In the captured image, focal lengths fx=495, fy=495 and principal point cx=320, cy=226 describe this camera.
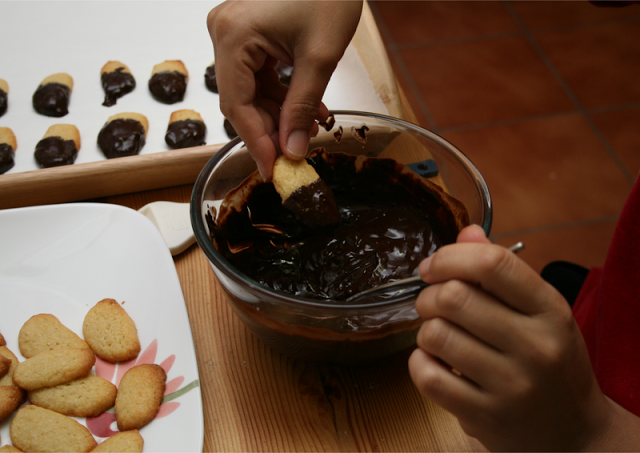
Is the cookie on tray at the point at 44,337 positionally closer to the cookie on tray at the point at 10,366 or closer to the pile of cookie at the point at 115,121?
the cookie on tray at the point at 10,366

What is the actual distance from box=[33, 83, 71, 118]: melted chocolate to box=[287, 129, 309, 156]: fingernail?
0.94 meters

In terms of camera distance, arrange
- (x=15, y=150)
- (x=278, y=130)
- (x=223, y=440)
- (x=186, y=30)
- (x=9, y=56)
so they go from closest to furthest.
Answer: (x=223, y=440) → (x=278, y=130) → (x=15, y=150) → (x=9, y=56) → (x=186, y=30)

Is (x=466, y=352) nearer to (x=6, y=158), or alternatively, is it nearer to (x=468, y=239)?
(x=468, y=239)

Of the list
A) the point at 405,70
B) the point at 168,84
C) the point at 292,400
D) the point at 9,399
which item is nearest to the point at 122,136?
the point at 168,84

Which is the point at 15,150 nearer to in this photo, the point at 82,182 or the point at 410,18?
the point at 82,182

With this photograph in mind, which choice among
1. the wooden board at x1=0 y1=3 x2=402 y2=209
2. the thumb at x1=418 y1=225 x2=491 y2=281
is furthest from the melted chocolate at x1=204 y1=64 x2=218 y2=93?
the thumb at x1=418 y1=225 x2=491 y2=281

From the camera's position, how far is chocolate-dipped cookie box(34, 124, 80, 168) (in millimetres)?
1249

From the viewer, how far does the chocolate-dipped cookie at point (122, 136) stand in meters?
1.29

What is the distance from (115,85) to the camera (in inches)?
58.2

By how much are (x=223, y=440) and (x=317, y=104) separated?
20.6 inches

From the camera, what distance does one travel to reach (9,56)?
157 centimetres

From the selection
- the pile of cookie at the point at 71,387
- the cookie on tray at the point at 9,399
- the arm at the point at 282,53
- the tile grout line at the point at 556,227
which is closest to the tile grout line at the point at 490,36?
the tile grout line at the point at 556,227

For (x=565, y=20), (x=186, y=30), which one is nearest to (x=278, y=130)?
(x=186, y=30)

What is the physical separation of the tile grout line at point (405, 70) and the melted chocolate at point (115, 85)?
147 cm
